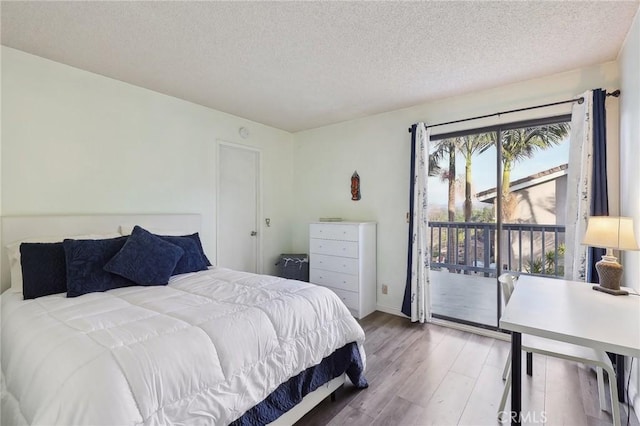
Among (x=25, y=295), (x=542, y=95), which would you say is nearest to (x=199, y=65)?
(x=25, y=295)

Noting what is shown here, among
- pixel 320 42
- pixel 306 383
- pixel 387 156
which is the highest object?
pixel 320 42

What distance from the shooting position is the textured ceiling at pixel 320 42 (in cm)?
174

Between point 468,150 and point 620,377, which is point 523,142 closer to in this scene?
point 468,150

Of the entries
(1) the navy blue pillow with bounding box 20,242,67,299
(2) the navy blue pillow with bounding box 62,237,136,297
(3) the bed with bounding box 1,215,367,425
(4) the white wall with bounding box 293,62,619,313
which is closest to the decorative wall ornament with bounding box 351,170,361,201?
(4) the white wall with bounding box 293,62,619,313

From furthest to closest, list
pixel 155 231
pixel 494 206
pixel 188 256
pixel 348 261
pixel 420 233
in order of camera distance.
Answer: pixel 348 261, pixel 420 233, pixel 494 206, pixel 155 231, pixel 188 256

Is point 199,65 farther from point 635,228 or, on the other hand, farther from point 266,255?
point 635,228

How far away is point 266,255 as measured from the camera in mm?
4148

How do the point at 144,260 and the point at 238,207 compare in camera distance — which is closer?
the point at 144,260

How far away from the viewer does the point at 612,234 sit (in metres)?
1.73

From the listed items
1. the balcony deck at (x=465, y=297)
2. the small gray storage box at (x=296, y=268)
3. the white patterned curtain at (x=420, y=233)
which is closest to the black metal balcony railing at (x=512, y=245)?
the balcony deck at (x=465, y=297)

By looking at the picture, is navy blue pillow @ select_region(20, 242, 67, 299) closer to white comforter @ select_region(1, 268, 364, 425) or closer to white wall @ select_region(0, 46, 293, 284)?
white comforter @ select_region(1, 268, 364, 425)

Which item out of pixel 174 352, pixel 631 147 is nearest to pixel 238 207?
pixel 174 352

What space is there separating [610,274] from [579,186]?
95 cm

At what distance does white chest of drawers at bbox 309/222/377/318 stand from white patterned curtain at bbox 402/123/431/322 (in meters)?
0.52
